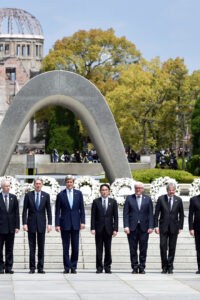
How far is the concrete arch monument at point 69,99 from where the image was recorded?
20734mm

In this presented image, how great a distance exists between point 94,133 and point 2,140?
299 centimetres

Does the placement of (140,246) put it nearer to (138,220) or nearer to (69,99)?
(138,220)

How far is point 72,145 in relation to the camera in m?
50.5

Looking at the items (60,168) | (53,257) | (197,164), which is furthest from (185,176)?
(53,257)

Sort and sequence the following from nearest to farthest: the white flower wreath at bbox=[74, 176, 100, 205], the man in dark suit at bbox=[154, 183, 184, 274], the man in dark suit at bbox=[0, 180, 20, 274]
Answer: the man in dark suit at bbox=[0, 180, 20, 274] → the man in dark suit at bbox=[154, 183, 184, 274] → the white flower wreath at bbox=[74, 176, 100, 205]

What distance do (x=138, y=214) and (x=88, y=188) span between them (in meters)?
8.16

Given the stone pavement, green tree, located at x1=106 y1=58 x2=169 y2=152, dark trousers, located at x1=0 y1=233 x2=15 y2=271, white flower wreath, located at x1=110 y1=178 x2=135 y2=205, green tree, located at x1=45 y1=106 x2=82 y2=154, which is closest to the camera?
the stone pavement

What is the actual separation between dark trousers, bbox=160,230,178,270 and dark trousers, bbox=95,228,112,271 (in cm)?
87

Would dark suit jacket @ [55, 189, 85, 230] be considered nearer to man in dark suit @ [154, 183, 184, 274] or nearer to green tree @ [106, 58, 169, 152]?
man in dark suit @ [154, 183, 184, 274]

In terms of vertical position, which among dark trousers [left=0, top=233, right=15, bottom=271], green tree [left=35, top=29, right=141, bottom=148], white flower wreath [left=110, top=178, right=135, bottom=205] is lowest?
dark trousers [left=0, top=233, right=15, bottom=271]

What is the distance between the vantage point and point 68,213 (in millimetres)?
11359

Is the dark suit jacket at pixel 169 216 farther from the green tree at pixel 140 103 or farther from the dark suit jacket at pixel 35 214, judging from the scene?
the green tree at pixel 140 103

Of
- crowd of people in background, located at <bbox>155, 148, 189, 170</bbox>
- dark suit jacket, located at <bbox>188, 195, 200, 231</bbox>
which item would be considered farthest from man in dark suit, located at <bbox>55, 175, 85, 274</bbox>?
crowd of people in background, located at <bbox>155, 148, 189, 170</bbox>

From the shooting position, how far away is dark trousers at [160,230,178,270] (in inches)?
447
